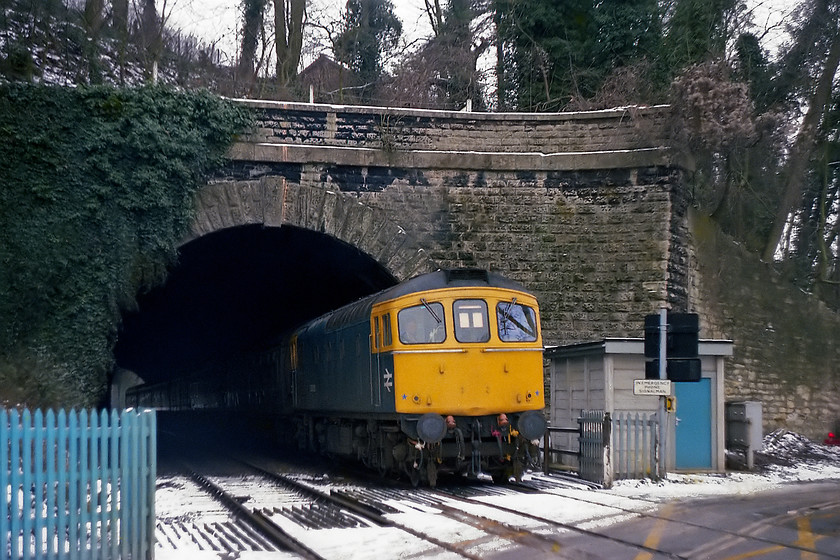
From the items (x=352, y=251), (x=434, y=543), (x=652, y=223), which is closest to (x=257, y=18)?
(x=352, y=251)

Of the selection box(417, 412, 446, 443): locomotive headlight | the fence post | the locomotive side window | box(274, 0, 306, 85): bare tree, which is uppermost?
box(274, 0, 306, 85): bare tree

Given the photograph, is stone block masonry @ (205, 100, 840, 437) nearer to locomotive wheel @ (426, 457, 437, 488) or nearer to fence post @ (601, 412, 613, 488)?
fence post @ (601, 412, 613, 488)

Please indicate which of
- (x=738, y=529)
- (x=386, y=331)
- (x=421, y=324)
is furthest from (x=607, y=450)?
(x=738, y=529)

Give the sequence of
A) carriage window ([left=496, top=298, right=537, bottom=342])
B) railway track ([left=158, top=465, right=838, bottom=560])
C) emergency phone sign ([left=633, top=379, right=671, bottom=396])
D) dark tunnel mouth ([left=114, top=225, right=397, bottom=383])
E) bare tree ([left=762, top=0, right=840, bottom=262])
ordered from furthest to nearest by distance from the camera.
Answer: bare tree ([left=762, top=0, right=840, bottom=262]), dark tunnel mouth ([left=114, top=225, right=397, bottom=383]), carriage window ([left=496, top=298, right=537, bottom=342]), emergency phone sign ([left=633, top=379, right=671, bottom=396]), railway track ([left=158, top=465, right=838, bottom=560])

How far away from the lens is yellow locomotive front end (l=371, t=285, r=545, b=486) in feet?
40.8

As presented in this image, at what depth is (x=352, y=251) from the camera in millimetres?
19156

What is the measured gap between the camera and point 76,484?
23.7ft

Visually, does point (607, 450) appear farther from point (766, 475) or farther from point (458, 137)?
point (458, 137)

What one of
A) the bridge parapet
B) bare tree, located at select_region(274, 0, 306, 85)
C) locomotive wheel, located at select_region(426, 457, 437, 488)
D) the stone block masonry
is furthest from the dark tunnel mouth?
locomotive wheel, located at select_region(426, 457, 437, 488)

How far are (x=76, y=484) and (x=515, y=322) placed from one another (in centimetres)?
719

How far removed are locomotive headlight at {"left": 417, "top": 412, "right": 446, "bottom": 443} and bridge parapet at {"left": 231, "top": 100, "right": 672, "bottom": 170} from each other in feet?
23.2

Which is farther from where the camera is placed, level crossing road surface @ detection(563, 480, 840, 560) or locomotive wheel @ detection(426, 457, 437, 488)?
locomotive wheel @ detection(426, 457, 437, 488)

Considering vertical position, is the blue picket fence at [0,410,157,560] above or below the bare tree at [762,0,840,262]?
below

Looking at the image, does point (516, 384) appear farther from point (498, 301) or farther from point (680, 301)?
point (680, 301)
